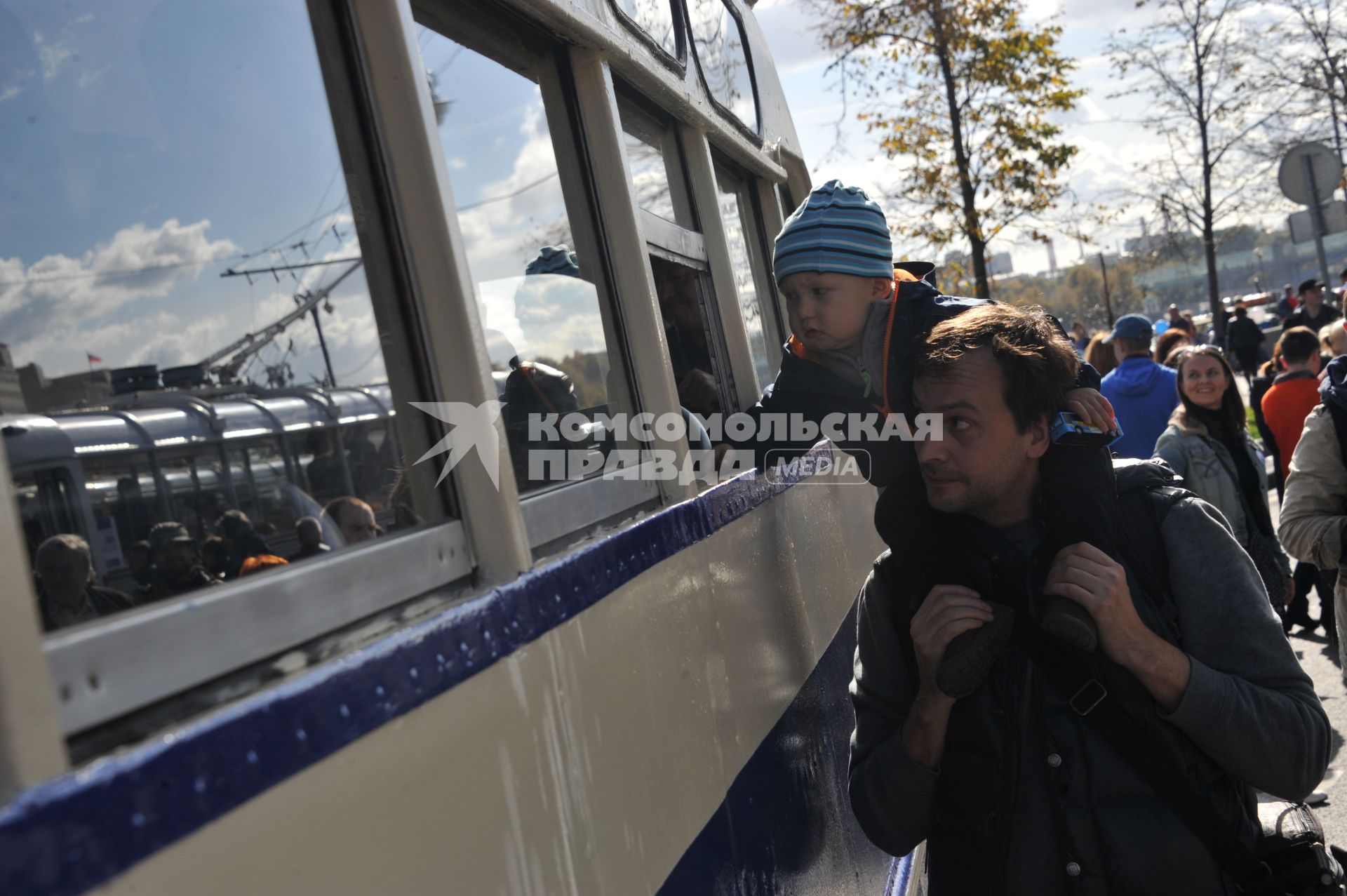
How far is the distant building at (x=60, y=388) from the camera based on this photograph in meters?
0.98

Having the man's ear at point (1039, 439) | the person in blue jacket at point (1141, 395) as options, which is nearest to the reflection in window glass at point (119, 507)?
the man's ear at point (1039, 439)

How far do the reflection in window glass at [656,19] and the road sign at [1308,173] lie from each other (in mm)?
8311

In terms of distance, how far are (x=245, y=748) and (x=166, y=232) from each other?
1.68ft

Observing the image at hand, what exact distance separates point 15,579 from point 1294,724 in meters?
1.86

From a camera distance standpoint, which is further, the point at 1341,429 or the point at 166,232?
the point at 1341,429

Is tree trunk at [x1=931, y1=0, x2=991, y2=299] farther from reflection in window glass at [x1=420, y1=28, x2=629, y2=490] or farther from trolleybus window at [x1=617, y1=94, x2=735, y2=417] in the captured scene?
reflection in window glass at [x1=420, y1=28, x2=629, y2=490]

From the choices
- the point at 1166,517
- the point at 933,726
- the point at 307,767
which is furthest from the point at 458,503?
the point at 1166,517

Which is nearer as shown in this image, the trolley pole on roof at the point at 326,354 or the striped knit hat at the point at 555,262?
the trolley pole on roof at the point at 326,354

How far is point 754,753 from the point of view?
2.25 m

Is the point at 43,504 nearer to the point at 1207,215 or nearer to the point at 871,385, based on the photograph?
the point at 871,385

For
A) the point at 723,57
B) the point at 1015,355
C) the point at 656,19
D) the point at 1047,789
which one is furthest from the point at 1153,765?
the point at 723,57

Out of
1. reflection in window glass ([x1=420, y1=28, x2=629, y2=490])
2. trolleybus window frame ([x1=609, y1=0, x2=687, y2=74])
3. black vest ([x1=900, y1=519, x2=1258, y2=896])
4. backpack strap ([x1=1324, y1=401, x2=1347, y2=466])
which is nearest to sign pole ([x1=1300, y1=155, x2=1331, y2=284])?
backpack strap ([x1=1324, y1=401, x2=1347, y2=466])

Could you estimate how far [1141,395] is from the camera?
634cm

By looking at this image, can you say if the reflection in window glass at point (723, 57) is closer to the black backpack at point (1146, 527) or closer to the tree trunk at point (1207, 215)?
the black backpack at point (1146, 527)
